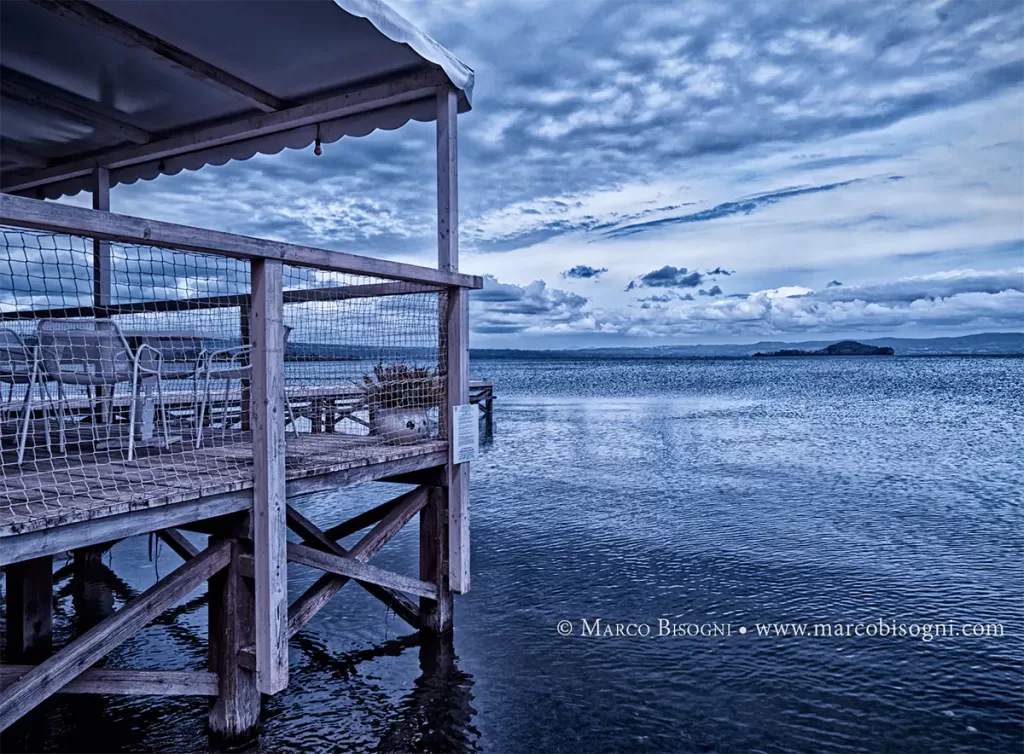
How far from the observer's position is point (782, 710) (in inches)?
193

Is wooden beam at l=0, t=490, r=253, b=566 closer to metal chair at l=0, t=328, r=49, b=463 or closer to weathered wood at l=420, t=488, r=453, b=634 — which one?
metal chair at l=0, t=328, r=49, b=463

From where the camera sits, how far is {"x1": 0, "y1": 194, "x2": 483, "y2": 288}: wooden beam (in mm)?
2521

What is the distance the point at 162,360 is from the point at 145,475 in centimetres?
129

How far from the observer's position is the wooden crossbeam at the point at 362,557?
14.0 feet

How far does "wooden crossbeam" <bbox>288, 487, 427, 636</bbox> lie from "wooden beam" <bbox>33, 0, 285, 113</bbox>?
11.4ft

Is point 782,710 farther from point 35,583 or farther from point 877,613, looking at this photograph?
point 35,583

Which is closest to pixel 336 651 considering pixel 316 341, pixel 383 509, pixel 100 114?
pixel 383 509

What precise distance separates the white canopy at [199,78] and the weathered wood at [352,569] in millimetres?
3202

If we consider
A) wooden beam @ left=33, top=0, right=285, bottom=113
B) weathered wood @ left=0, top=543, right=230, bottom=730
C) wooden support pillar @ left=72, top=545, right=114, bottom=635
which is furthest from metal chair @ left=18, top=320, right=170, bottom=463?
wooden support pillar @ left=72, top=545, right=114, bottom=635

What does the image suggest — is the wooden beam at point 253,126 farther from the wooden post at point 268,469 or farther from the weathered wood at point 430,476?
the weathered wood at point 430,476

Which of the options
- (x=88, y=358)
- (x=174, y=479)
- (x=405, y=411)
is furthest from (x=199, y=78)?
(x=174, y=479)

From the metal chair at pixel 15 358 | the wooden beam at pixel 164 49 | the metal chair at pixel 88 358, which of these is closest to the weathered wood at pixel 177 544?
the metal chair at pixel 15 358

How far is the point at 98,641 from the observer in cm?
318

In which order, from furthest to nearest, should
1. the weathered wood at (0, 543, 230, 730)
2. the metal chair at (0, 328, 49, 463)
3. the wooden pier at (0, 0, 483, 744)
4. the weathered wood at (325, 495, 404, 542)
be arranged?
the weathered wood at (325, 495, 404, 542) → the metal chair at (0, 328, 49, 463) → the wooden pier at (0, 0, 483, 744) → the weathered wood at (0, 543, 230, 730)
